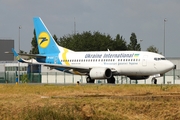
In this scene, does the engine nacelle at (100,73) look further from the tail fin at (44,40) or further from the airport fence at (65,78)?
the airport fence at (65,78)

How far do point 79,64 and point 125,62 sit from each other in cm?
671

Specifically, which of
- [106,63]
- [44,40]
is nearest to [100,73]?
[106,63]

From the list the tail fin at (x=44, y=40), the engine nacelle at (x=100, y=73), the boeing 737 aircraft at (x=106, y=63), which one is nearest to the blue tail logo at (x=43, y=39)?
the tail fin at (x=44, y=40)

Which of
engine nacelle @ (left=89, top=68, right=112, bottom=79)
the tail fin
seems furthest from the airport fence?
engine nacelle @ (left=89, top=68, right=112, bottom=79)

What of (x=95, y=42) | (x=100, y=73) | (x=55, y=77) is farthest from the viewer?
(x=95, y=42)

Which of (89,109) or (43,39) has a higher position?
(43,39)

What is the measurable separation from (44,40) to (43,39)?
317 mm

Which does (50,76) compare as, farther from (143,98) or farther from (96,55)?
(143,98)

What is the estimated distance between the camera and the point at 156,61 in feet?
177

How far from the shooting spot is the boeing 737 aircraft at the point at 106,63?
54.2 meters

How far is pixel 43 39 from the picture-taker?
6644 cm

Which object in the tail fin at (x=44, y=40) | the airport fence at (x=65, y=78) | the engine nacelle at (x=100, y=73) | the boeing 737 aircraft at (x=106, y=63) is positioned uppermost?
the tail fin at (x=44, y=40)

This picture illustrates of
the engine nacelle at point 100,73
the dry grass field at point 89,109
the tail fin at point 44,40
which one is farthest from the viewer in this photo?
the tail fin at point 44,40

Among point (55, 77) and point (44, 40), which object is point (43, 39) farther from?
point (55, 77)
